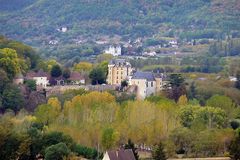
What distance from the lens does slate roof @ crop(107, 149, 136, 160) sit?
46125mm

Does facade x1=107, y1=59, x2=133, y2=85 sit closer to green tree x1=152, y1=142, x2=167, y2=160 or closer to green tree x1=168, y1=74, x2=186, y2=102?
green tree x1=168, y1=74, x2=186, y2=102

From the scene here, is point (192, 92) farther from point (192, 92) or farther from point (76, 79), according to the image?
point (76, 79)

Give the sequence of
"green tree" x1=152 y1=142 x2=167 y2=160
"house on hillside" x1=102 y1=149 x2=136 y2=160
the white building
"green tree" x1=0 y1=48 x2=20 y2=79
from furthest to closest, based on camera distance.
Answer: the white building < "green tree" x1=0 y1=48 x2=20 y2=79 < "green tree" x1=152 y1=142 x2=167 y2=160 < "house on hillside" x1=102 y1=149 x2=136 y2=160

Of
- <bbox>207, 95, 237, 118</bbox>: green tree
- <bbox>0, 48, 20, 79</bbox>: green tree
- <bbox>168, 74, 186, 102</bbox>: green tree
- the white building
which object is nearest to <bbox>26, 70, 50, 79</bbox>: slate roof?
<bbox>0, 48, 20, 79</bbox>: green tree

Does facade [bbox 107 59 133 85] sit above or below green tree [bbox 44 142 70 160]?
above

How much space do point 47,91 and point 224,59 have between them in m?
38.2

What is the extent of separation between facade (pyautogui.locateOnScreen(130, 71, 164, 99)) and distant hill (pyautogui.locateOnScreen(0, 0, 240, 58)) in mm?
58948

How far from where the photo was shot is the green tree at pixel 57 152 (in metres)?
46.8

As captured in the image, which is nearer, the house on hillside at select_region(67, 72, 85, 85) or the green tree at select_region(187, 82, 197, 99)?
the green tree at select_region(187, 82, 197, 99)

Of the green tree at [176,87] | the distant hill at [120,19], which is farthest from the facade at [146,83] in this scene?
the distant hill at [120,19]

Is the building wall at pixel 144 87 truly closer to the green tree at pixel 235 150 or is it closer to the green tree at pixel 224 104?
the green tree at pixel 224 104

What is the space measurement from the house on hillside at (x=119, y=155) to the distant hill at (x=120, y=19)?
84.0 metres

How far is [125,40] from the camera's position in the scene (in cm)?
13525

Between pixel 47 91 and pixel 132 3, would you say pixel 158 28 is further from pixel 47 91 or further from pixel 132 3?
pixel 47 91
